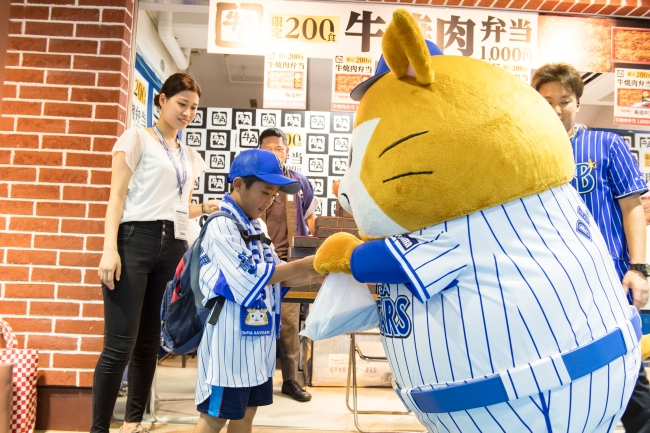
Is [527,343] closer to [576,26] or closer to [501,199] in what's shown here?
[501,199]

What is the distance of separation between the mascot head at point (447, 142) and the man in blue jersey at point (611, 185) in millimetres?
848

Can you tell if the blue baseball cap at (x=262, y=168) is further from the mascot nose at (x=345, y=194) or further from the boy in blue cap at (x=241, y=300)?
the mascot nose at (x=345, y=194)

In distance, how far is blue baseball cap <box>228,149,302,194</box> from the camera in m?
1.90

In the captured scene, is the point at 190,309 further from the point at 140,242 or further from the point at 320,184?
the point at 320,184

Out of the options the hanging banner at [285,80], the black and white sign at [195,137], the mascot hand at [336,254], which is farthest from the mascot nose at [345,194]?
the black and white sign at [195,137]

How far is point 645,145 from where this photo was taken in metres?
5.64

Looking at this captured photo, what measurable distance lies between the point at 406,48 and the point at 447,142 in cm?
23

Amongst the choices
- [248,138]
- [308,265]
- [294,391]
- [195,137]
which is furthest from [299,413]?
[195,137]

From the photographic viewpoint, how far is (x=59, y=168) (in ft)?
9.55

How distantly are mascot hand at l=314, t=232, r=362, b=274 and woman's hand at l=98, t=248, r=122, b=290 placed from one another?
53.0 inches

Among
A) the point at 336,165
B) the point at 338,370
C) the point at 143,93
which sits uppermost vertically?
the point at 143,93

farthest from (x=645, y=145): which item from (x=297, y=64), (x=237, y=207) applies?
(x=237, y=207)

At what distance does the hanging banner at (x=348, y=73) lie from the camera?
3.36 meters

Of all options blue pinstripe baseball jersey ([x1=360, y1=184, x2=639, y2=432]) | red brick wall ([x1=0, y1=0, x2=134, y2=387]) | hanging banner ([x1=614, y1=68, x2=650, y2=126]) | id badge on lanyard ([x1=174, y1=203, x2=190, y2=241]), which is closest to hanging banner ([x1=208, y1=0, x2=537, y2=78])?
hanging banner ([x1=614, y1=68, x2=650, y2=126])
